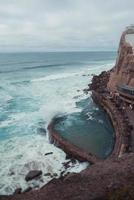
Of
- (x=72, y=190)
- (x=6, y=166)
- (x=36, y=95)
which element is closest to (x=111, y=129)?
(x=6, y=166)

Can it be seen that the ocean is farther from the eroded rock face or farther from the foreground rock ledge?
the foreground rock ledge

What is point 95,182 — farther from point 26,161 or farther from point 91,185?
point 26,161

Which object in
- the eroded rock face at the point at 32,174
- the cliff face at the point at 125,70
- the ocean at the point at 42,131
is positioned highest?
the cliff face at the point at 125,70

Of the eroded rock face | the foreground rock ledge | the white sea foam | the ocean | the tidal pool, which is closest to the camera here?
the foreground rock ledge

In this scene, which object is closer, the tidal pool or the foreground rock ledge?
the foreground rock ledge

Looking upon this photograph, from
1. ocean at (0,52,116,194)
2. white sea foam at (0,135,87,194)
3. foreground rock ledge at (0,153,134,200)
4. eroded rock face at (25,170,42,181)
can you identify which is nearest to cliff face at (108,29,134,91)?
ocean at (0,52,116,194)

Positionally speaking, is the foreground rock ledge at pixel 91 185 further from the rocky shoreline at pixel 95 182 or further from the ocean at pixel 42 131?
the ocean at pixel 42 131

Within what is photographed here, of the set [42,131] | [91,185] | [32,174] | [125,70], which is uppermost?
[125,70]

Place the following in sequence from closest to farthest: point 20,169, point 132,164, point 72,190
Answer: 1. point 72,190
2. point 132,164
3. point 20,169

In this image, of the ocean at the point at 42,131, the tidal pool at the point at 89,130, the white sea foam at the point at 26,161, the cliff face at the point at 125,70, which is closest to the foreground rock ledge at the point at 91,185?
the white sea foam at the point at 26,161

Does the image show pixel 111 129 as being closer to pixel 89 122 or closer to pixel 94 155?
pixel 89 122

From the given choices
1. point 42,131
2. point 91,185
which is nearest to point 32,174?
point 91,185
